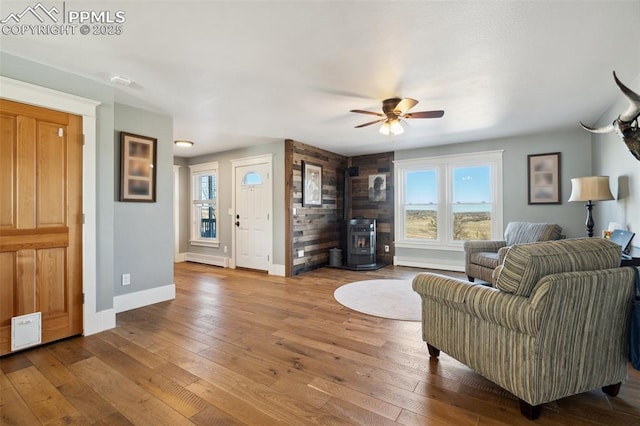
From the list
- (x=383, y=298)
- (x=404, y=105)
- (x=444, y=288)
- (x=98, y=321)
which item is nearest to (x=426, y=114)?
(x=404, y=105)

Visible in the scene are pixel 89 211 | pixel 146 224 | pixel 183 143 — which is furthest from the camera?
pixel 183 143

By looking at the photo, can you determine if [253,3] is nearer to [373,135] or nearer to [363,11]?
[363,11]

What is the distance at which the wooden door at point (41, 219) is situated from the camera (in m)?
2.29

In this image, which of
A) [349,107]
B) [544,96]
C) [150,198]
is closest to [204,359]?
[150,198]

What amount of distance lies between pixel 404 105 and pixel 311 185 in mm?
2923

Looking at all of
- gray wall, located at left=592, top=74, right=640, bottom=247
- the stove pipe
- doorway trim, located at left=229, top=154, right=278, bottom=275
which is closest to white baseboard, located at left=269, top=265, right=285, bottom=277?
doorway trim, located at left=229, top=154, right=278, bottom=275

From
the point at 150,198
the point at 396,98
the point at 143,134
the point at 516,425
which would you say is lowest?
the point at 516,425

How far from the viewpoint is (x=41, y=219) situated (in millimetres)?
2459

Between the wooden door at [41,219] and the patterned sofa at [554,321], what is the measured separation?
3249mm

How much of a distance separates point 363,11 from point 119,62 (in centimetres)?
204

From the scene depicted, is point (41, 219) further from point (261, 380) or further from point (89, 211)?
point (261, 380)

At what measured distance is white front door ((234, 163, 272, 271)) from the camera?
17.9ft

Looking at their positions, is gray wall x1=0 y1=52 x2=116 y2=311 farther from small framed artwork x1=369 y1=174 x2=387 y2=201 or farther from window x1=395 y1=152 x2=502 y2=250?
window x1=395 y1=152 x2=502 y2=250

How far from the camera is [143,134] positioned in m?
3.54
